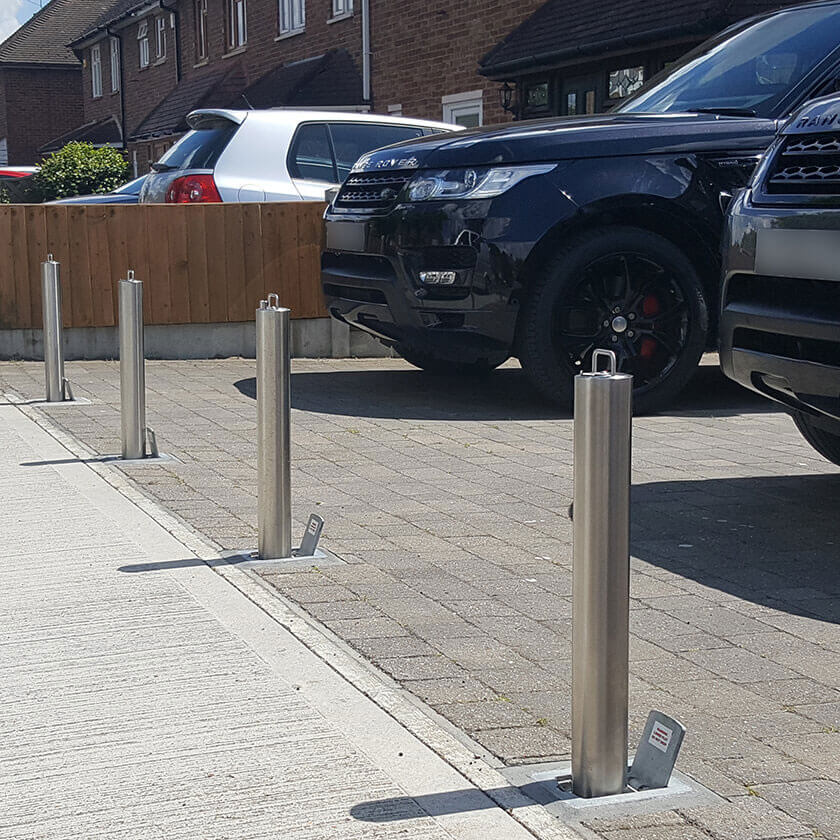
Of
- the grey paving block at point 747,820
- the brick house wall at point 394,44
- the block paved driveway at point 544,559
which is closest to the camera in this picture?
the grey paving block at point 747,820

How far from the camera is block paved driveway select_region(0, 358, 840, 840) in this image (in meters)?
3.29

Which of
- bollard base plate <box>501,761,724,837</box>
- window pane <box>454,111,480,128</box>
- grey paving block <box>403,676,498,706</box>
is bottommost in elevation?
bollard base plate <box>501,761,724,837</box>

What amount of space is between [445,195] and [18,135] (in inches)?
1818

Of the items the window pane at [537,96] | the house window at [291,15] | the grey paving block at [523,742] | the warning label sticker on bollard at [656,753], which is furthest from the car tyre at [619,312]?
the house window at [291,15]

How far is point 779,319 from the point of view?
16.2 ft

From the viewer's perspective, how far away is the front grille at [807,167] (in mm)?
4770

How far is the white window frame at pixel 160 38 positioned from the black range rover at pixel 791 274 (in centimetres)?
3358

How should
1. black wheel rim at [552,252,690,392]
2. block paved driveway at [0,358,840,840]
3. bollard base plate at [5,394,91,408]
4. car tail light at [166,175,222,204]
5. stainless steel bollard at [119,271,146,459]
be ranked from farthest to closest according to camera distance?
1. car tail light at [166,175,222,204]
2. bollard base plate at [5,394,91,408]
3. black wheel rim at [552,252,690,392]
4. stainless steel bollard at [119,271,146,459]
5. block paved driveway at [0,358,840,840]

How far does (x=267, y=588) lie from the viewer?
179 inches

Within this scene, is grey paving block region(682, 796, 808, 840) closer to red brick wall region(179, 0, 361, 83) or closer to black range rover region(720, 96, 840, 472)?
black range rover region(720, 96, 840, 472)

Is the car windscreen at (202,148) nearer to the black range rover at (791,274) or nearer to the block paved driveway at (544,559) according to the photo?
the block paved driveway at (544,559)

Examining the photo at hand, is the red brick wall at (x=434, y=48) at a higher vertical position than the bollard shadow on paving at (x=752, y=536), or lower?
higher

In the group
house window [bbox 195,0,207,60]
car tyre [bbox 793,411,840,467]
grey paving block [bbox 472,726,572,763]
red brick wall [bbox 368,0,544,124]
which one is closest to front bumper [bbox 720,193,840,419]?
car tyre [bbox 793,411,840,467]

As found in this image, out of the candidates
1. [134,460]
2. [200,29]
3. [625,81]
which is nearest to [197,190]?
[134,460]
